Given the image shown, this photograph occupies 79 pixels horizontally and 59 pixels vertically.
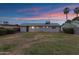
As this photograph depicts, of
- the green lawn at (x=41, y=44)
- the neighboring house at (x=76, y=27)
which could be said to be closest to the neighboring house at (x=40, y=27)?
the green lawn at (x=41, y=44)

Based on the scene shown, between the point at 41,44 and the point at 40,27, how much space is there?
23 centimetres

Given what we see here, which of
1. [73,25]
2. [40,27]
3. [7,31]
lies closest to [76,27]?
[73,25]

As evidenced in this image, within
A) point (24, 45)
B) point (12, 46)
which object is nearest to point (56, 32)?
point (24, 45)

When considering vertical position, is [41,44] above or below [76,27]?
below

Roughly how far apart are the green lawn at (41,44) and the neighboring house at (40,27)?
82 millimetres

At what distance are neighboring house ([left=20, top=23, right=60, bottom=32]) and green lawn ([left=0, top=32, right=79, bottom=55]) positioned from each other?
0.08m

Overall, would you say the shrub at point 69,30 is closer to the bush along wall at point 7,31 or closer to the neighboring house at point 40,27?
the neighboring house at point 40,27

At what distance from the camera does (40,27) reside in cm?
229

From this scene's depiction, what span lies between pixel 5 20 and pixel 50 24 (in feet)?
1.99

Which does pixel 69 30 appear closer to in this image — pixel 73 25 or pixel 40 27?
pixel 73 25

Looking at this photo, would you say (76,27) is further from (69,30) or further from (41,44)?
(41,44)

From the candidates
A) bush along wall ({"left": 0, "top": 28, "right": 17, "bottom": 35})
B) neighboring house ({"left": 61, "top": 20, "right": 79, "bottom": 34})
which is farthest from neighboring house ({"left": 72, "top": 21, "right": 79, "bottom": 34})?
bush along wall ({"left": 0, "top": 28, "right": 17, "bottom": 35})
